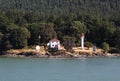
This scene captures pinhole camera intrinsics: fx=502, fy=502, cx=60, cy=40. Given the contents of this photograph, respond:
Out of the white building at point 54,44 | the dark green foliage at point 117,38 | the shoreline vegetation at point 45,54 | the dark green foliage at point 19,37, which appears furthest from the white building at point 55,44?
the dark green foliage at point 117,38

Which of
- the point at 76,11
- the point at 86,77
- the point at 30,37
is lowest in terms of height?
the point at 86,77

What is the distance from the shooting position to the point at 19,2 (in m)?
124

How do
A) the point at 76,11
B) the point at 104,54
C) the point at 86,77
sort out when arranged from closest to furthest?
1. the point at 86,77
2. the point at 104,54
3. the point at 76,11

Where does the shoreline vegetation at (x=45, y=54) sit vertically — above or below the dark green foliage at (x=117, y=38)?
below

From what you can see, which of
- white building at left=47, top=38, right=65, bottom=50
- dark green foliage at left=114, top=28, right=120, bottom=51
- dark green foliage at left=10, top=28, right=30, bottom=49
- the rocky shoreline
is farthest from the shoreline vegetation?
dark green foliage at left=114, top=28, right=120, bottom=51

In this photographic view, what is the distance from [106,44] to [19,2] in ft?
175

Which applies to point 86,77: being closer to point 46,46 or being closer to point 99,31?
point 46,46

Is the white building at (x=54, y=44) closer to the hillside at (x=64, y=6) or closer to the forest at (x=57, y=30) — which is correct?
the forest at (x=57, y=30)

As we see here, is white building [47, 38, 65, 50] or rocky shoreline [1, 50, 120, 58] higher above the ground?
white building [47, 38, 65, 50]

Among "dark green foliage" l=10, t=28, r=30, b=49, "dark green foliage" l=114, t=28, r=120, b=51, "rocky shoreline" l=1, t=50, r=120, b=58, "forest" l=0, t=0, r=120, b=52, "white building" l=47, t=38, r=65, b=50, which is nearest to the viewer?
"rocky shoreline" l=1, t=50, r=120, b=58

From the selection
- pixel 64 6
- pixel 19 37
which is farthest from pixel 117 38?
pixel 64 6

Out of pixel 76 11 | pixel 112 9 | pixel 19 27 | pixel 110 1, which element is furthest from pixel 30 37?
pixel 110 1

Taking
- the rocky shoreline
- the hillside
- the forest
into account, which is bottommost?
the rocky shoreline

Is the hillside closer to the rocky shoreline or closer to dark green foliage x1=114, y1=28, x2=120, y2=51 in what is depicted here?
dark green foliage x1=114, y1=28, x2=120, y2=51
